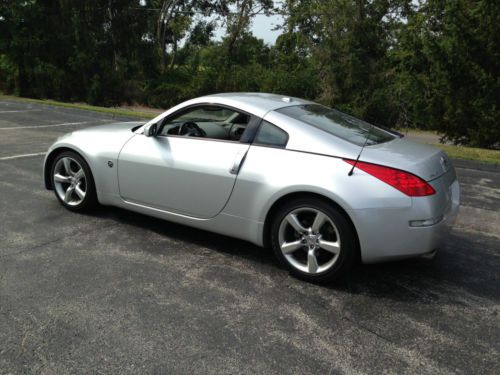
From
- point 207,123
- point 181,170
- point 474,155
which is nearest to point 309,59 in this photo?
point 474,155

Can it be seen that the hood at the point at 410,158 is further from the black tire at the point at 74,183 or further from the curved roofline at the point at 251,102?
the black tire at the point at 74,183

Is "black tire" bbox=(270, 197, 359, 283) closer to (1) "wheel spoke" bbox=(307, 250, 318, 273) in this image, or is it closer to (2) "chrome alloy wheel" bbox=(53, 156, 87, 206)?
(1) "wheel spoke" bbox=(307, 250, 318, 273)

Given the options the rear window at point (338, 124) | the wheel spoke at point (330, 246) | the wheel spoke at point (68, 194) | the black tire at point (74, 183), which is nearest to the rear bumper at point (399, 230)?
the wheel spoke at point (330, 246)

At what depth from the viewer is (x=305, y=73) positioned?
20.3m

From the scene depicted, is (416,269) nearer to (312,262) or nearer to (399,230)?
(399,230)

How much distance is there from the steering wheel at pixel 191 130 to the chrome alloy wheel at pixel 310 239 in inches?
50.6

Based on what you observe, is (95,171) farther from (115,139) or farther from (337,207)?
(337,207)

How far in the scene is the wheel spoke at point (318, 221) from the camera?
11.8 ft

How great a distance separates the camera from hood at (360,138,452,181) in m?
3.55

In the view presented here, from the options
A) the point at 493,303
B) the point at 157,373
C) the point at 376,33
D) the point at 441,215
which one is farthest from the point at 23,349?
the point at 376,33

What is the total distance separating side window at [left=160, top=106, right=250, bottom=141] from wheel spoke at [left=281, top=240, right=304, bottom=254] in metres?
1.08

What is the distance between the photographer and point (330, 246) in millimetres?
3604

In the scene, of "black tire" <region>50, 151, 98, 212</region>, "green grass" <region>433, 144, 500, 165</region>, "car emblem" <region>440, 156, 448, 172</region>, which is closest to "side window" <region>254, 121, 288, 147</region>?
"car emblem" <region>440, 156, 448, 172</region>

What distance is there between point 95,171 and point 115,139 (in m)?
0.38
